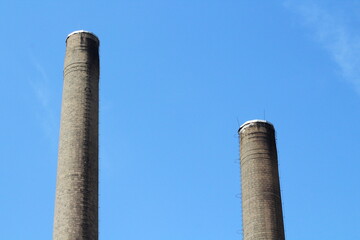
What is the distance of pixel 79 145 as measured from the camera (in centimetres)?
2062

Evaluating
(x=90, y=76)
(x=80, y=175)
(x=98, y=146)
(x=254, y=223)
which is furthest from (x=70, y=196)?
(x=254, y=223)

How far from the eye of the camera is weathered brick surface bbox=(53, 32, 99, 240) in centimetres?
1956

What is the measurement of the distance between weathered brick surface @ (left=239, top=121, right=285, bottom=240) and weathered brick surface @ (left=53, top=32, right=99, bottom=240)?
4.17 m

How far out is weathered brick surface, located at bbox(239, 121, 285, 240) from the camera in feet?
71.4

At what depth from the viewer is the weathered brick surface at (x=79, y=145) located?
1956 cm

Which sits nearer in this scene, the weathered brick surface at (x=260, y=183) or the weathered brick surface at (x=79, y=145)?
the weathered brick surface at (x=79, y=145)

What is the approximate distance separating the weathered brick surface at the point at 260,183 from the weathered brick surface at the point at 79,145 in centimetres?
417

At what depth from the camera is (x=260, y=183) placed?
22203 mm

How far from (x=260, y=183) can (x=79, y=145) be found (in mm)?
4898

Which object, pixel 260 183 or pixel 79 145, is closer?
pixel 79 145

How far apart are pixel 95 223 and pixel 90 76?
13.4 ft

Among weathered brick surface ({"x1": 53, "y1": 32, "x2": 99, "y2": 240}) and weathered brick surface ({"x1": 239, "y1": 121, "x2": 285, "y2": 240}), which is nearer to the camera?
weathered brick surface ({"x1": 53, "y1": 32, "x2": 99, "y2": 240})

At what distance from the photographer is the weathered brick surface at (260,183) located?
21766mm

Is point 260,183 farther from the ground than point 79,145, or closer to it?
closer to it
